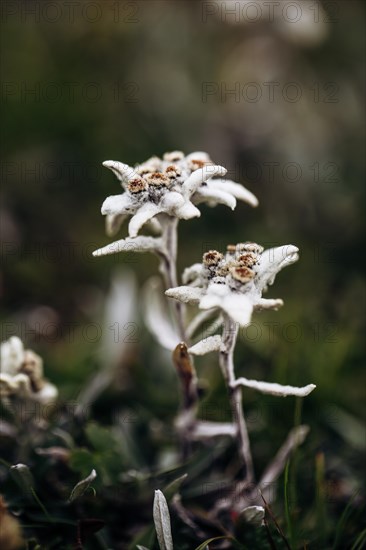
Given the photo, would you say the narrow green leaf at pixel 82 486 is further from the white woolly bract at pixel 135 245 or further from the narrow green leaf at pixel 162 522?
the white woolly bract at pixel 135 245

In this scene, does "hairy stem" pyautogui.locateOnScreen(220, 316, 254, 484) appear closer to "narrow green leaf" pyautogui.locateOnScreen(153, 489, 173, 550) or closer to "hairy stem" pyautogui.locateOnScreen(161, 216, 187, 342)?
"hairy stem" pyautogui.locateOnScreen(161, 216, 187, 342)

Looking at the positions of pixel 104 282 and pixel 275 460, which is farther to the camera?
pixel 104 282

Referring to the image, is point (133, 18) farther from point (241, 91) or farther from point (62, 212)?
point (62, 212)

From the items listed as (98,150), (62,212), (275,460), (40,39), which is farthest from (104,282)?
(40,39)

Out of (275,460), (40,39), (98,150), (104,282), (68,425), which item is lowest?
(275,460)

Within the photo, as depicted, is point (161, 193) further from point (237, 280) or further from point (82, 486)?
point (82, 486)

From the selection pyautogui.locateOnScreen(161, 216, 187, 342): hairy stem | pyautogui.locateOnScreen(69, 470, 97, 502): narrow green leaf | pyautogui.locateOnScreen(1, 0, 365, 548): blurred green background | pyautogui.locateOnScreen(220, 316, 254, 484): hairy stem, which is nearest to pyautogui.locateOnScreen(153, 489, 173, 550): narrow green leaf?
pyautogui.locateOnScreen(69, 470, 97, 502): narrow green leaf
